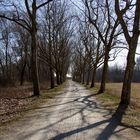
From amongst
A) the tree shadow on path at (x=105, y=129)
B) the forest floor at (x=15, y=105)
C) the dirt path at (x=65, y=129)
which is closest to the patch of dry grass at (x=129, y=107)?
the tree shadow on path at (x=105, y=129)

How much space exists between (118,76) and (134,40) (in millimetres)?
141258

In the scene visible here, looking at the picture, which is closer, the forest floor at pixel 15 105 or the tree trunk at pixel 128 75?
the forest floor at pixel 15 105

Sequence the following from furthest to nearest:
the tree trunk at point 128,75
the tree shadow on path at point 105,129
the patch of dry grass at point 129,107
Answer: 1. the tree trunk at point 128,75
2. the patch of dry grass at point 129,107
3. the tree shadow on path at point 105,129

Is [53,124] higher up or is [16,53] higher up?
[16,53]

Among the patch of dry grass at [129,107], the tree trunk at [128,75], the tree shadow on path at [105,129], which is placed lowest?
the tree shadow on path at [105,129]

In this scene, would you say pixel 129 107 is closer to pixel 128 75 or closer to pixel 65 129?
pixel 128 75

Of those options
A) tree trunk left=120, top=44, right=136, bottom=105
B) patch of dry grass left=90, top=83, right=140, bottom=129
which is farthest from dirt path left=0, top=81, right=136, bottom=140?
tree trunk left=120, top=44, right=136, bottom=105

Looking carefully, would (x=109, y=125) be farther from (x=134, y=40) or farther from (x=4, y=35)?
(x=4, y=35)

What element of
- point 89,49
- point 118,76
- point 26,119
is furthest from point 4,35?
point 118,76

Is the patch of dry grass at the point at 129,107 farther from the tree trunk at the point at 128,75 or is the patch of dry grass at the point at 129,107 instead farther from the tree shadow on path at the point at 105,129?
the tree trunk at the point at 128,75

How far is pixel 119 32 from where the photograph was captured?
34.6 meters

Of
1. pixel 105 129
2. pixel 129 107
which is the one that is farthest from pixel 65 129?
pixel 129 107

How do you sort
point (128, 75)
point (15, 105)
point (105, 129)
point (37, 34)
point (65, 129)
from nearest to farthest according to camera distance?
point (65, 129)
point (105, 129)
point (15, 105)
point (128, 75)
point (37, 34)

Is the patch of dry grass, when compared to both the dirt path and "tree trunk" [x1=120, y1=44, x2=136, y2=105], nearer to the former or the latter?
"tree trunk" [x1=120, y1=44, x2=136, y2=105]
